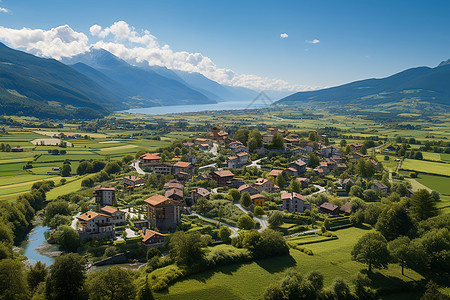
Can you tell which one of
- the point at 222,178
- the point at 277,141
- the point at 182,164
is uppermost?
the point at 277,141

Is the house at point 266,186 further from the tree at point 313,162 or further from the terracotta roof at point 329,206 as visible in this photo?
the tree at point 313,162

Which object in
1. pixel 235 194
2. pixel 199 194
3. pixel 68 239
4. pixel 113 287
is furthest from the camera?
pixel 235 194

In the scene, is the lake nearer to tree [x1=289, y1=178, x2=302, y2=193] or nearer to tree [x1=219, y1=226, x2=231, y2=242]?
tree [x1=219, y1=226, x2=231, y2=242]

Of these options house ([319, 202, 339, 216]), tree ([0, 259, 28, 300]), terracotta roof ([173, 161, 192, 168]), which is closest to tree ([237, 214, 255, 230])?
house ([319, 202, 339, 216])

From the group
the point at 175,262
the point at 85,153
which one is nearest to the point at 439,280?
the point at 175,262

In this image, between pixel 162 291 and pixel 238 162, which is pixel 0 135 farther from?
pixel 162 291

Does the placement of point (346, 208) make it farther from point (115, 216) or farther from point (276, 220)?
point (115, 216)

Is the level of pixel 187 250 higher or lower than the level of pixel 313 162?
lower

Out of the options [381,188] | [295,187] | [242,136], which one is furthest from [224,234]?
[242,136]
